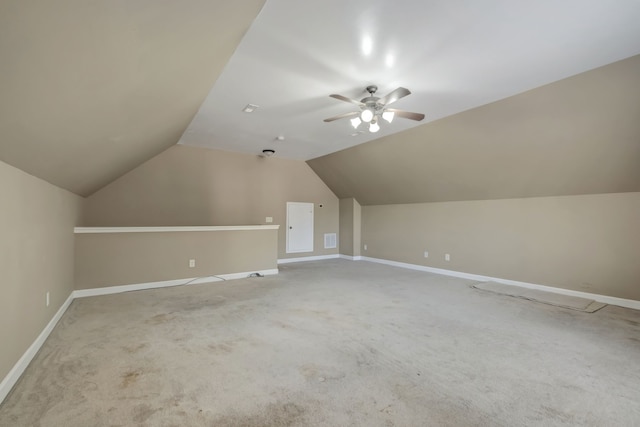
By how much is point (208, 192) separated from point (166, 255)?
6.33 ft

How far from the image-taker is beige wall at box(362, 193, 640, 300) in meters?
4.13

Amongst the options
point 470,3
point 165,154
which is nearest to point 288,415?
point 470,3

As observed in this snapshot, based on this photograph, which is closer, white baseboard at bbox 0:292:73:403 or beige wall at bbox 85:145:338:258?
white baseboard at bbox 0:292:73:403

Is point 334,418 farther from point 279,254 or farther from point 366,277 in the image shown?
point 279,254

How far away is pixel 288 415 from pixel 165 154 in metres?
5.70

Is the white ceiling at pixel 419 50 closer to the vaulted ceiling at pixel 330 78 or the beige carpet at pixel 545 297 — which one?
the vaulted ceiling at pixel 330 78

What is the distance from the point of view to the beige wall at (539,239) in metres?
4.13

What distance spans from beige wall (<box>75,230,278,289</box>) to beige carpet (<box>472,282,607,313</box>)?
162 inches

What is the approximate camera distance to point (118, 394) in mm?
2002

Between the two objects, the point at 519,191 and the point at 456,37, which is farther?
the point at 519,191

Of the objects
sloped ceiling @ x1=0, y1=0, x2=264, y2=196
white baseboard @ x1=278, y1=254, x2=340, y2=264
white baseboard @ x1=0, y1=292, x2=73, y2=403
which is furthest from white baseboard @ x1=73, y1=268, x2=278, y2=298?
sloped ceiling @ x1=0, y1=0, x2=264, y2=196

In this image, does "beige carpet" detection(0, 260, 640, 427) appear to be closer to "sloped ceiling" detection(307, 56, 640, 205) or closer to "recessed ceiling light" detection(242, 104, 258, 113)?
"sloped ceiling" detection(307, 56, 640, 205)

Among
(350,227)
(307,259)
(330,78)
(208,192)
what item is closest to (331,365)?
(330,78)

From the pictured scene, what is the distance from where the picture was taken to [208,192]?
6.59m
